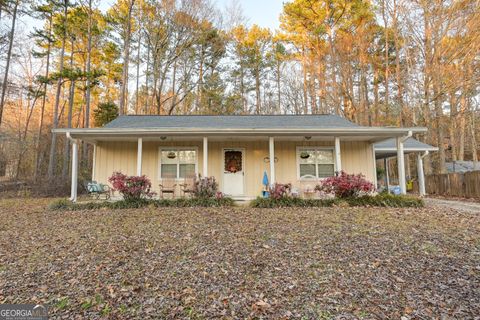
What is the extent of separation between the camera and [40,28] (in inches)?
534

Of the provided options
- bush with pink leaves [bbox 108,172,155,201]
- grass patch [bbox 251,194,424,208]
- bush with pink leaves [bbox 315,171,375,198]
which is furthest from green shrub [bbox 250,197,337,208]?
bush with pink leaves [bbox 108,172,155,201]

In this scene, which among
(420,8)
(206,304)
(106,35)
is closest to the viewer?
(206,304)

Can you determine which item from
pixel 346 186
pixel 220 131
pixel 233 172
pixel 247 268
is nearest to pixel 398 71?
pixel 346 186

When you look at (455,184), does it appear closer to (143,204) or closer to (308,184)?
(308,184)

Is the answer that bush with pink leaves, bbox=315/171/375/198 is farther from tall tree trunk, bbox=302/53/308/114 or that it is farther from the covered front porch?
tall tree trunk, bbox=302/53/308/114

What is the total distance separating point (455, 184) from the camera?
11.3 m

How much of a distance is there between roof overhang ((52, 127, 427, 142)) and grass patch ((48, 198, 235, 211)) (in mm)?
2179

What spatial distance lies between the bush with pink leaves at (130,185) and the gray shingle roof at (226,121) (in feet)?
9.27

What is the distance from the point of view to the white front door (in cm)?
969

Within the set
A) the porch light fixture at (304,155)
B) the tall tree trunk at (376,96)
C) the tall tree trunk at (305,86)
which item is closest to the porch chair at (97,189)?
the porch light fixture at (304,155)

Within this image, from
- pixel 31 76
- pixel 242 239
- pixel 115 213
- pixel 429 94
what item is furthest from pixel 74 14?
pixel 429 94

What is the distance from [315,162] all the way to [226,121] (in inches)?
158

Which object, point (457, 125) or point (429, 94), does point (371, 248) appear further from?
point (457, 125)

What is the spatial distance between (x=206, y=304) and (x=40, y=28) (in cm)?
1718
